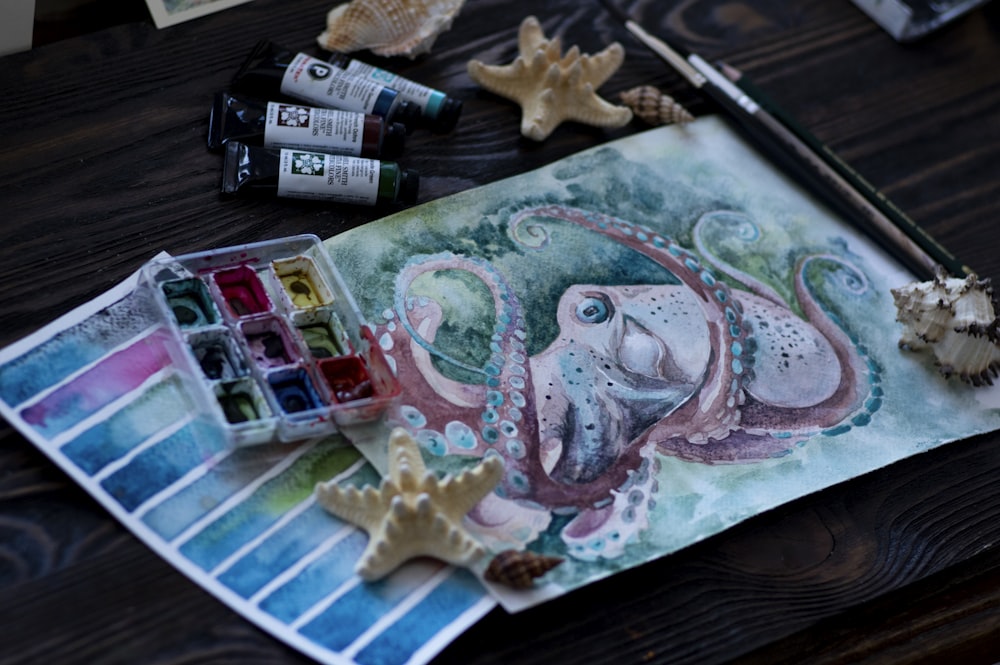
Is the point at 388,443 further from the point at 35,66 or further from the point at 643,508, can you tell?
the point at 35,66

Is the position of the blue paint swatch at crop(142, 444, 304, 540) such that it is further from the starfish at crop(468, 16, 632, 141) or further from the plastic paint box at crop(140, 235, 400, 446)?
the starfish at crop(468, 16, 632, 141)

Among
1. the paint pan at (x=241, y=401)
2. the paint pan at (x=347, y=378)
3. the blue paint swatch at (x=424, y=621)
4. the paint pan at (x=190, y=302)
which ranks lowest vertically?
the blue paint swatch at (x=424, y=621)

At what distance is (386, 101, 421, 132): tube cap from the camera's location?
0.86m

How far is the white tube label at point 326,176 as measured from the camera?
795 millimetres

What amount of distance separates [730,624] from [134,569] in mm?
341

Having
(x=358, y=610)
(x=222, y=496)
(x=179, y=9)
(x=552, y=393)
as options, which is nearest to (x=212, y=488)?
(x=222, y=496)

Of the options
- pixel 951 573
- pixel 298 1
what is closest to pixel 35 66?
pixel 298 1

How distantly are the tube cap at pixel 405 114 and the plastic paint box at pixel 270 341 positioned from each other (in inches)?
6.1

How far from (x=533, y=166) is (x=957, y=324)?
1.10 ft

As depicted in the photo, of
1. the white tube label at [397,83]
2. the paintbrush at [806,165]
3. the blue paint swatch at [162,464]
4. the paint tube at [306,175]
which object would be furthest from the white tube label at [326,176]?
the paintbrush at [806,165]

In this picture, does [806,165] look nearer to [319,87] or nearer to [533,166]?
[533,166]

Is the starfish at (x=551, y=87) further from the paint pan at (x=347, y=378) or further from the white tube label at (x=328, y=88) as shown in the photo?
the paint pan at (x=347, y=378)

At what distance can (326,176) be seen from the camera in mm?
794

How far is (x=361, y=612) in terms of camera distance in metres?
0.62
